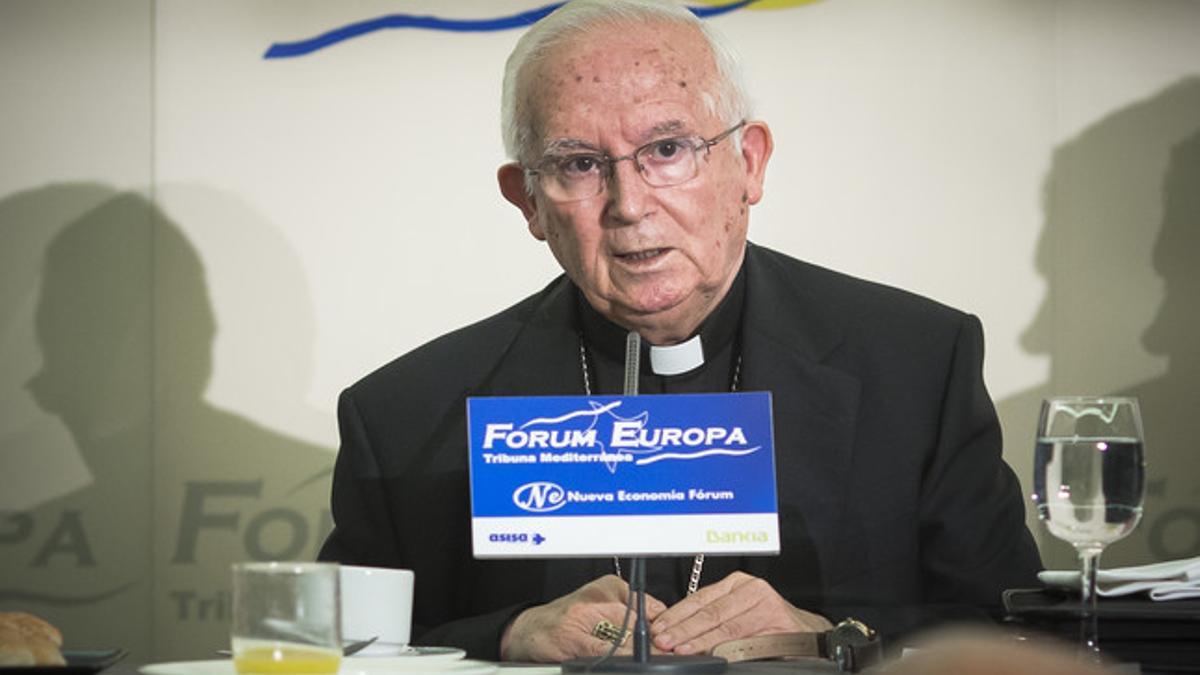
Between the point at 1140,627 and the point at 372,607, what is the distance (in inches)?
30.5

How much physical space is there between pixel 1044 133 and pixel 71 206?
2306 mm

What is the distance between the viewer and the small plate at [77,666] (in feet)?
4.92

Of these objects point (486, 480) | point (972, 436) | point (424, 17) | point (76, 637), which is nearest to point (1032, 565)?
point (972, 436)

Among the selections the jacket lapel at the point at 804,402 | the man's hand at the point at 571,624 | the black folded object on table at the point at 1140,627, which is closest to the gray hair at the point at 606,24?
the jacket lapel at the point at 804,402

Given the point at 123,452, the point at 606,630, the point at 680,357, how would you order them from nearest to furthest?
the point at 606,630
the point at 680,357
the point at 123,452

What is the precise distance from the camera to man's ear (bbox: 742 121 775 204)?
2.85 meters

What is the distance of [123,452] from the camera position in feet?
12.8

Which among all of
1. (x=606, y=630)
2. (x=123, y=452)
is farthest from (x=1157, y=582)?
(x=123, y=452)

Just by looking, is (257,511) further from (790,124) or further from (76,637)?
(790,124)

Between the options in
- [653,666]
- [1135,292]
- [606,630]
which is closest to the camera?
[653,666]

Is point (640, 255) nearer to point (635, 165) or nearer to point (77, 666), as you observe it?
point (635, 165)

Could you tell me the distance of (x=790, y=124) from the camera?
371cm

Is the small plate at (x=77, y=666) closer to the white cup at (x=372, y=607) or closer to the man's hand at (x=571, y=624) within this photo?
the white cup at (x=372, y=607)

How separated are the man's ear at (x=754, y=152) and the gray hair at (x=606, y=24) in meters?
0.05
